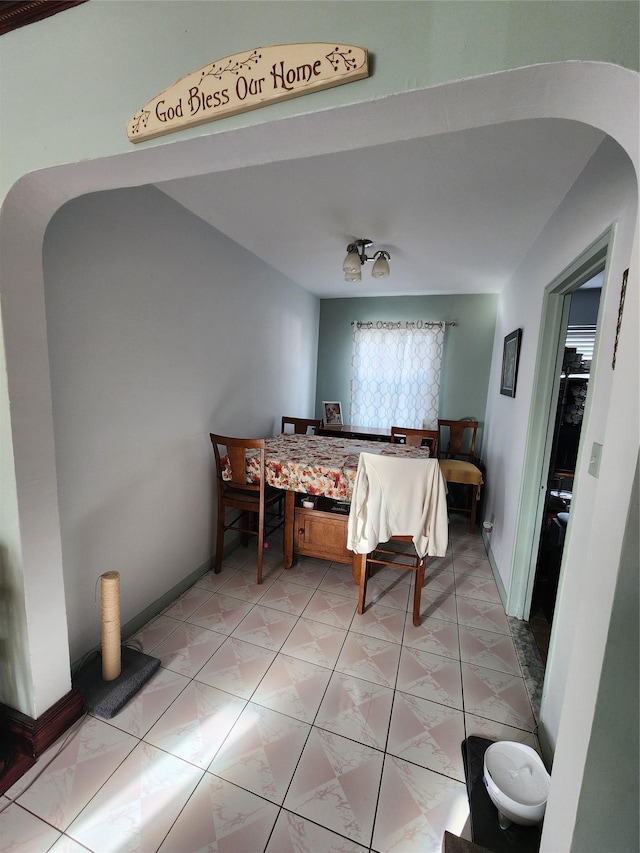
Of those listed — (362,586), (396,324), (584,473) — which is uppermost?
(396,324)

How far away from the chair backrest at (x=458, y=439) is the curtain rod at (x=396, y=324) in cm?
108

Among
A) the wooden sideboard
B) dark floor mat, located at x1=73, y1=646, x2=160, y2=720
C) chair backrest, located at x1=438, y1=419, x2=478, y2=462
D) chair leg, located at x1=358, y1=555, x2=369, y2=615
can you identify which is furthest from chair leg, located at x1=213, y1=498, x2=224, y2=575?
chair backrest, located at x1=438, y1=419, x2=478, y2=462

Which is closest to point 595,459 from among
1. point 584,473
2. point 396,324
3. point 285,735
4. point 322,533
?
point 584,473

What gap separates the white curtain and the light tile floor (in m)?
2.33

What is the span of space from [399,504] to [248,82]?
177cm

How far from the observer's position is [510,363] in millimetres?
2654

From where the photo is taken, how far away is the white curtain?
3.99 meters

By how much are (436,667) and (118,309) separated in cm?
233

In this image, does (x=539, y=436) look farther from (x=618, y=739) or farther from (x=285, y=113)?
(x=285, y=113)

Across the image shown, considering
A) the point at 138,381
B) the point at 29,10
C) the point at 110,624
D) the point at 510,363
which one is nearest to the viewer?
the point at 29,10

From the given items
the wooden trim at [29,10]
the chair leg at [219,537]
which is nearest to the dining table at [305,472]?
the chair leg at [219,537]

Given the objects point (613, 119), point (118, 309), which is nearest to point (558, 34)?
point (613, 119)

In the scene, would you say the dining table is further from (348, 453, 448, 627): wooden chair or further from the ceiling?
the ceiling

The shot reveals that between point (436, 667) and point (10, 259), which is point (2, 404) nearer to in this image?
point (10, 259)
